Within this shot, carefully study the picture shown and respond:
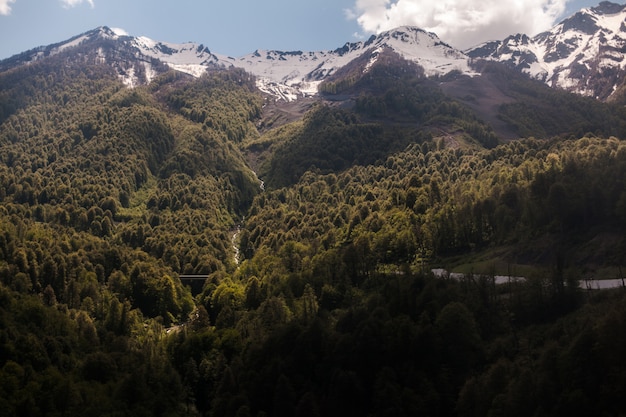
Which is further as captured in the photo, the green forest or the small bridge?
the small bridge

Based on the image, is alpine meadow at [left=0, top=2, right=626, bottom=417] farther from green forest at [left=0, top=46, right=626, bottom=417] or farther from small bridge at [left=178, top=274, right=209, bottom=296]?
small bridge at [left=178, top=274, right=209, bottom=296]

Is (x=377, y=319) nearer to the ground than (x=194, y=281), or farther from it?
nearer to the ground

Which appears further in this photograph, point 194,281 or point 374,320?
point 194,281

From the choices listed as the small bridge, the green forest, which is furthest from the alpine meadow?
the small bridge

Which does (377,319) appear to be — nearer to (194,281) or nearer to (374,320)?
(374,320)

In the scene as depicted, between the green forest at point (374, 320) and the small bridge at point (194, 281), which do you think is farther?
the small bridge at point (194, 281)

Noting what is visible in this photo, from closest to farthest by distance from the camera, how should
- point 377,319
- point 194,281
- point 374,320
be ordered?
point 374,320
point 377,319
point 194,281

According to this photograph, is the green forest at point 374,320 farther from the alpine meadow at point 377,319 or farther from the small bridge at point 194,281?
the small bridge at point 194,281

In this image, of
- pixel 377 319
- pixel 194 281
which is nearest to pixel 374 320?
pixel 377 319

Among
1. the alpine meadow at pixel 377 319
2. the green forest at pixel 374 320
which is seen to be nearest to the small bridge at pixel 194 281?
the alpine meadow at pixel 377 319

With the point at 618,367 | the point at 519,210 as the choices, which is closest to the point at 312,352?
the point at 618,367

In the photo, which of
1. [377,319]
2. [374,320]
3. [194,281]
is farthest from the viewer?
[194,281]
